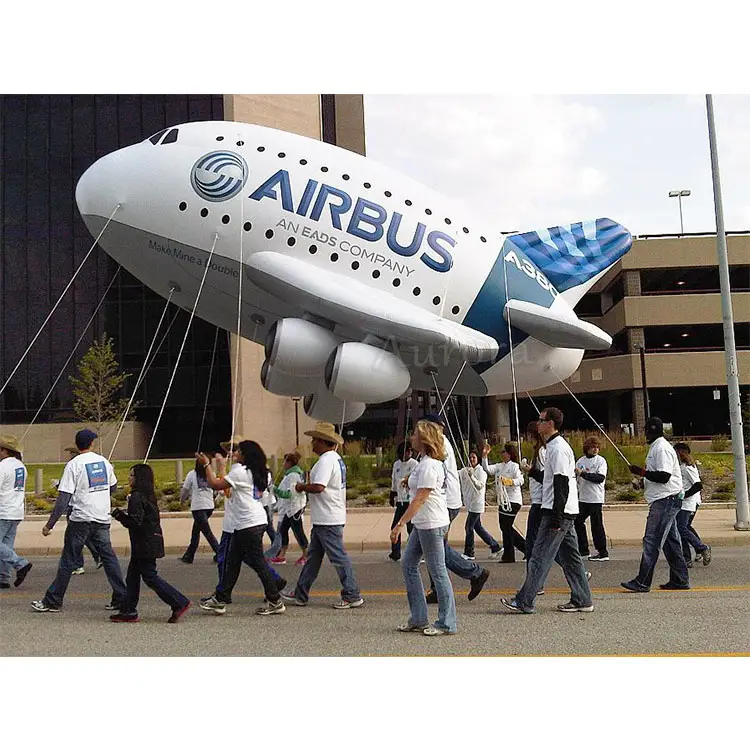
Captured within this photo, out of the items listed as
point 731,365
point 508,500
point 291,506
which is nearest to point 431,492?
point 508,500

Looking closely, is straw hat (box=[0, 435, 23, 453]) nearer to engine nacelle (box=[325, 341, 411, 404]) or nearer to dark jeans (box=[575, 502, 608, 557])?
engine nacelle (box=[325, 341, 411, 404])

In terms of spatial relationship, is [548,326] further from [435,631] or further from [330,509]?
[435,631]

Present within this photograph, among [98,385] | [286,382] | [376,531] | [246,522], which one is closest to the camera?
[246,522]

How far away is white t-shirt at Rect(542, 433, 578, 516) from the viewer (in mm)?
6434

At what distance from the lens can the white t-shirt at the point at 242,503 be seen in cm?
666

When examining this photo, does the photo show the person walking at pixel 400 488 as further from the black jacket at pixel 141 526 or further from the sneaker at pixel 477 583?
the black jacket at pixel 141 526

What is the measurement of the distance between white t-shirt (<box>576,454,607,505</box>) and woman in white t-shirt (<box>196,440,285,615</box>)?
178 inches

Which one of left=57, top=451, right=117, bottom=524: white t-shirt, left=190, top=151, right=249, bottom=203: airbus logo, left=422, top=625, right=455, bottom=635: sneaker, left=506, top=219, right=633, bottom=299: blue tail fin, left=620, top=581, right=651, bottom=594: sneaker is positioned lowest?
left=620, top=581, right=651, bottom=594: sneaker

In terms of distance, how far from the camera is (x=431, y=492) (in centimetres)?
581

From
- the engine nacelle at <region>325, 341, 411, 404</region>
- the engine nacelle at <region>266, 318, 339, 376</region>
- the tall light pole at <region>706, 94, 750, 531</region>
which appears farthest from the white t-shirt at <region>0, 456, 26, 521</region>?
the tall light pole at <region>706, 94, 750, 531</region>

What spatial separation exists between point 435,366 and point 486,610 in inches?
118

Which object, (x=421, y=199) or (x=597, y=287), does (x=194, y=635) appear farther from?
(x=597, y=287)

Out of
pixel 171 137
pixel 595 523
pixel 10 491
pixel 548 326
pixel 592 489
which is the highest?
pixel 171 137

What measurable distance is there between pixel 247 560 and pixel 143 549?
892mm
